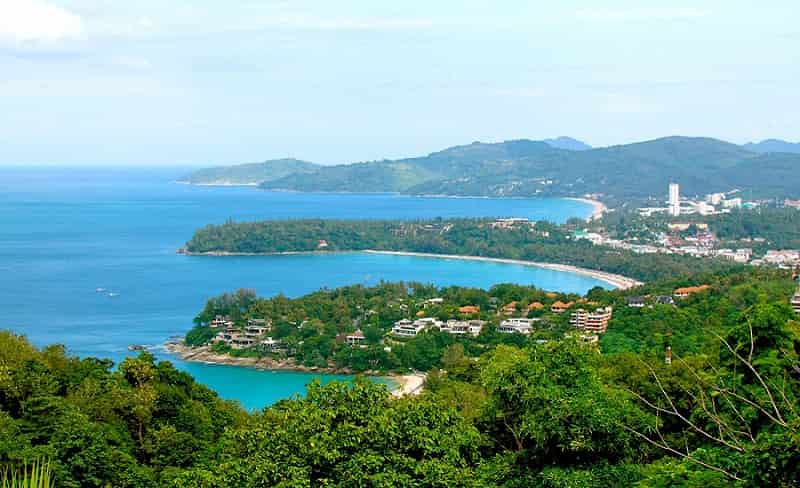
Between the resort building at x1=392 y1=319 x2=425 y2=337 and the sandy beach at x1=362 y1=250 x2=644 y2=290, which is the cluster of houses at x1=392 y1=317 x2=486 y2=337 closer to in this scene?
the resort building at x1=392 y1=319 x2=425 y2=337

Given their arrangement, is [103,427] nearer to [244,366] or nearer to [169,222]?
[244,366]

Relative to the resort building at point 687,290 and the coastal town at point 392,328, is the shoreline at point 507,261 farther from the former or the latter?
the coastal town at point 392,328

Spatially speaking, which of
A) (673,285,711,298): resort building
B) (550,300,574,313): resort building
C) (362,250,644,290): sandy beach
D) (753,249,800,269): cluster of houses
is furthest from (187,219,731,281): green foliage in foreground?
(550,300,574,313): resort building

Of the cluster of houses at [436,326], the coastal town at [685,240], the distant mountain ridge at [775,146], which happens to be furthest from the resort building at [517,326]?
the distant mountain ridge at [775,146]

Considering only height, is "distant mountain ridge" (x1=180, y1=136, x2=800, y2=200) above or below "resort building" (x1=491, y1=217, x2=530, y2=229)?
above

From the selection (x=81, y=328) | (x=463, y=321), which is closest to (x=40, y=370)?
(x=463, y=321)

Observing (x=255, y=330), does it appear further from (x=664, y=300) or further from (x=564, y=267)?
(x=564, y=267)
